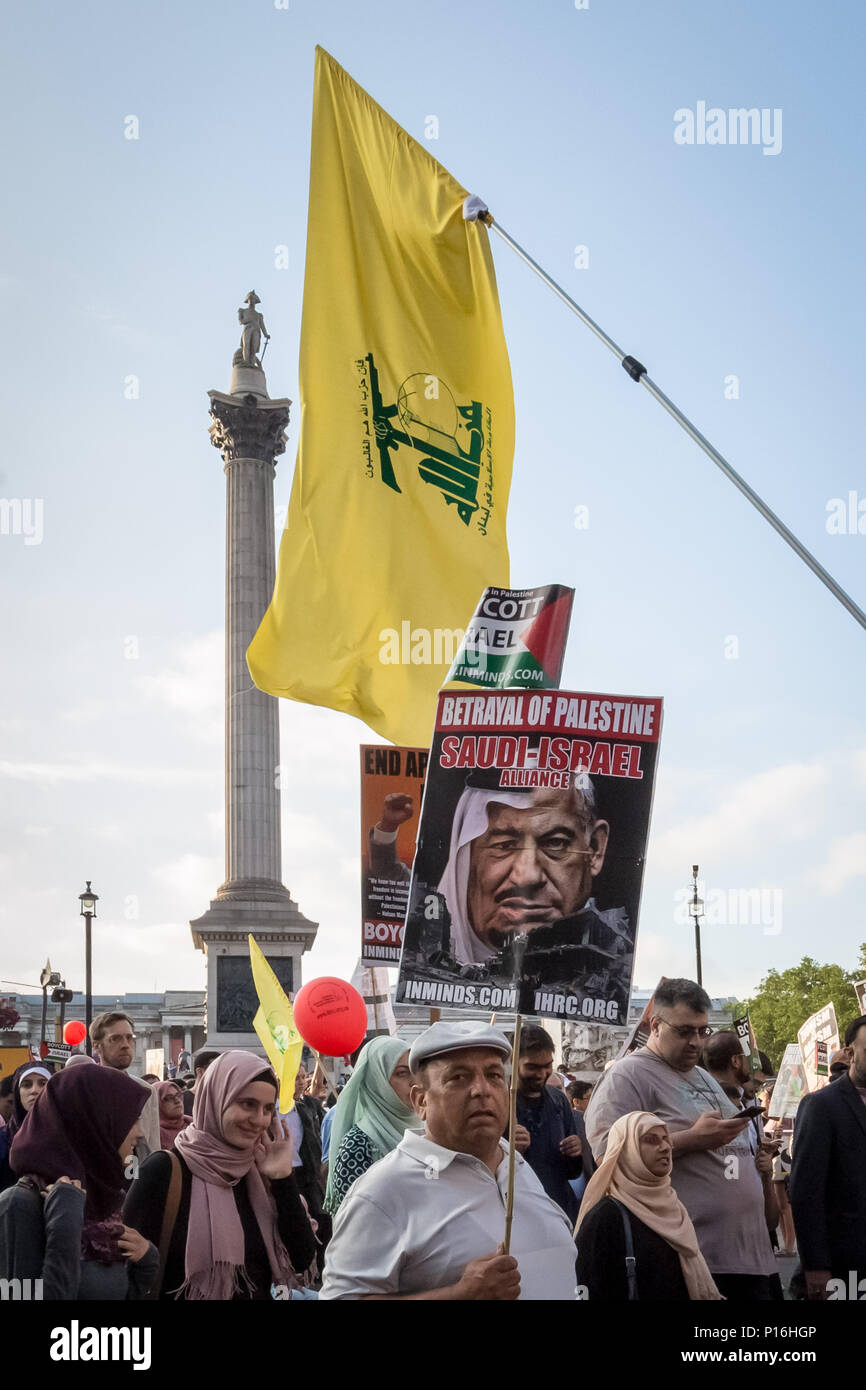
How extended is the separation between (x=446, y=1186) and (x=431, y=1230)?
0.15 m

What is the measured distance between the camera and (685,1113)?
6.50 meters

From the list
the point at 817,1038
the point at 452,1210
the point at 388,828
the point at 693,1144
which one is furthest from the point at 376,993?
the point at 452,1210

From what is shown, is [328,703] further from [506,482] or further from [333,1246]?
[333,1246]

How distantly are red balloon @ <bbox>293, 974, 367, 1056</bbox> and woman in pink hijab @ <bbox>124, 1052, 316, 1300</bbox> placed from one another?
4747 mm

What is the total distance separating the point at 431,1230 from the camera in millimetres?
4168

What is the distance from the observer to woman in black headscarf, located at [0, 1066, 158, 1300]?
16.7ft

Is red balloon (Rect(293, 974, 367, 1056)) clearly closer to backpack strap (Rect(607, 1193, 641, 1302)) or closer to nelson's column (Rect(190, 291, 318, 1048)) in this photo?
backpack strap (Rect(607, 1193, 641, 1302))

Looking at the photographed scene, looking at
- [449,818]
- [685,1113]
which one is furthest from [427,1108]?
[685,1113]

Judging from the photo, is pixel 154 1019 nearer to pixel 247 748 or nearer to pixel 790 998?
pixel 790 998

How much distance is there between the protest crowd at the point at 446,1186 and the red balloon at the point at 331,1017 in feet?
8.34

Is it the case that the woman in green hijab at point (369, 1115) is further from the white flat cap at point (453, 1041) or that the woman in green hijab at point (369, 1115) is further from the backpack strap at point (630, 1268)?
the white flat cap at point (453, 1041)

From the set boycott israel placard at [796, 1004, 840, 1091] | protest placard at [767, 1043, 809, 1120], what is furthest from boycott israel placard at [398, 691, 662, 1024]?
protest placard at [767, 1043, 809, 1120]

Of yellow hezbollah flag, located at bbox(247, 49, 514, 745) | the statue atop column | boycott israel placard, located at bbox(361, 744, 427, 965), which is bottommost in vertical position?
boycott israel placard, located at bbox(361, 744, 427, 965)

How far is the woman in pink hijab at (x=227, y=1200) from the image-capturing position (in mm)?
5516
